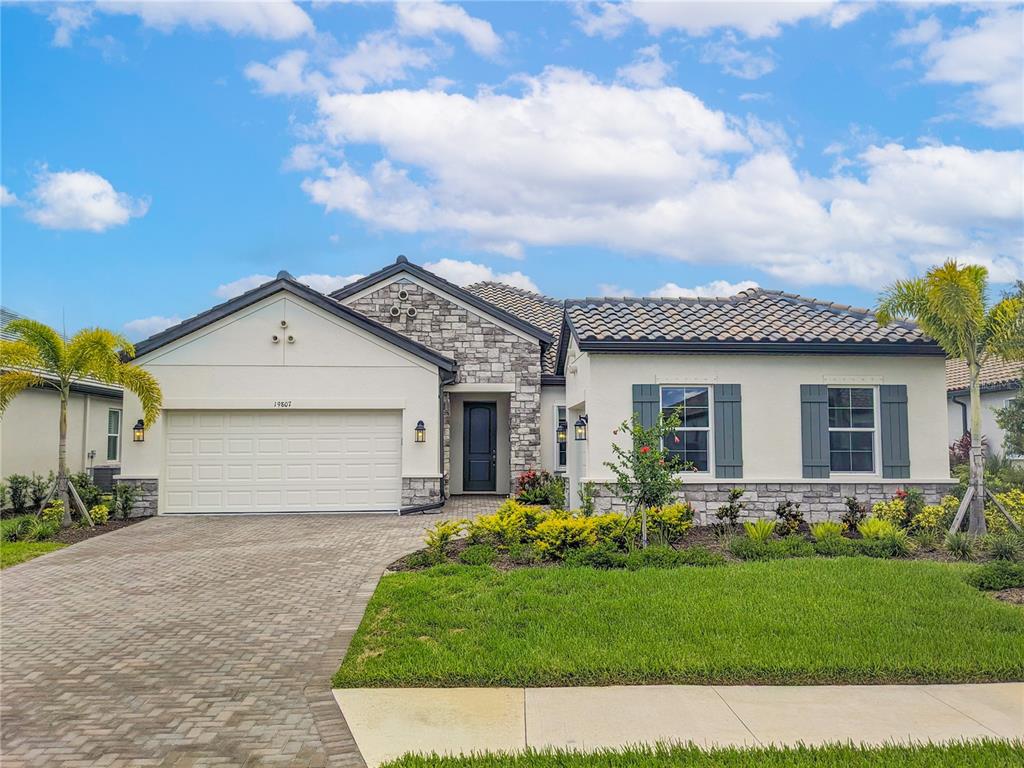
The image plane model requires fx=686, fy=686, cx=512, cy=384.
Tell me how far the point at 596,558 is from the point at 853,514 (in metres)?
5.32

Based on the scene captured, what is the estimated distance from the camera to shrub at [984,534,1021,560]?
29.4 ft

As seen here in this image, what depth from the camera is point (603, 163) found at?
14484 millimetres

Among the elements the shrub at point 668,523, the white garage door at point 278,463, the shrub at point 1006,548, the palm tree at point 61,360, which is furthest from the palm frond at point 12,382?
the shrub at point 1006,548

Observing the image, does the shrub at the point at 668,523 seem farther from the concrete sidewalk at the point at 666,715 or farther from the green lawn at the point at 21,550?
the green lawn at the point at 21,550

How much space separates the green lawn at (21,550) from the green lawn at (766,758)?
30.5ft

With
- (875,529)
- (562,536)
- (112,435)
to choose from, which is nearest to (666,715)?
(562,536)

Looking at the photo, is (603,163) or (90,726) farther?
(603,163)

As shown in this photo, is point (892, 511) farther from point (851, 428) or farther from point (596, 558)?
point (596, 558)

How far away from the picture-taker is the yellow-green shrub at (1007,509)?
34.8ft

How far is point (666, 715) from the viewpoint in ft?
16.0

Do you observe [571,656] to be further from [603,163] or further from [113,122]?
[113,122]

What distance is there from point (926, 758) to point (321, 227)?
589 inches

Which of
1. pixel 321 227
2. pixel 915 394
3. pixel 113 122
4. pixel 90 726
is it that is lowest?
pixel 90 726

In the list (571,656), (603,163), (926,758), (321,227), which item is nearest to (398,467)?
(321,227)
